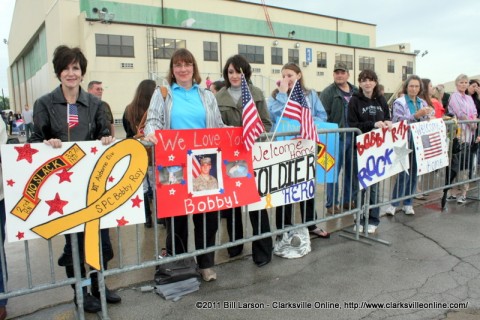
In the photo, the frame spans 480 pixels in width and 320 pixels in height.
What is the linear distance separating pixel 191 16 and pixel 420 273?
4324 centimetres

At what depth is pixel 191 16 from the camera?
A: 4341 cm

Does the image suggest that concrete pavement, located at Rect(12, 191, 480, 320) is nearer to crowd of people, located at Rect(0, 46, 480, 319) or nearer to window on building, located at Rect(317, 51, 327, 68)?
crowd of people, located at Rect(0, 46, 480, 319)

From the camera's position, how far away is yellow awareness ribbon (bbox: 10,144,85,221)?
2916mm

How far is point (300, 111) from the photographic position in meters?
4.28

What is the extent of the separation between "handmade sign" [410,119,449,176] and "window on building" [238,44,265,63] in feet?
112

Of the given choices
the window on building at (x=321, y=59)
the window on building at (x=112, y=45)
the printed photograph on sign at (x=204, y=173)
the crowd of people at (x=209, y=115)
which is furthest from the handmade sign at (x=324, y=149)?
the window on building at (x=321, y=59)

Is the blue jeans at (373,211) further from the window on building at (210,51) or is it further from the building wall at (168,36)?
the window on building at (210,51)

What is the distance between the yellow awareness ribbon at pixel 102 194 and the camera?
3089mm

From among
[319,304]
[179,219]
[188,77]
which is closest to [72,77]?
[188,77]

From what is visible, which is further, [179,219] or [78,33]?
[78,33]

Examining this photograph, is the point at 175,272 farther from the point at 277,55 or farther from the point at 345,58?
the point at 345,58

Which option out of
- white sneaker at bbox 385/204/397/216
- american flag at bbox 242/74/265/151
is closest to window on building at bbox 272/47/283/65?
white sneaker at bbox 385/204/397/216

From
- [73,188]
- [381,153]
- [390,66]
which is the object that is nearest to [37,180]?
[73,188]

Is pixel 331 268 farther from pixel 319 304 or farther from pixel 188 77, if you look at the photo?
pixel 188 77
